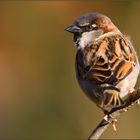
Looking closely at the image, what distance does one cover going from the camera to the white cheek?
456 cm

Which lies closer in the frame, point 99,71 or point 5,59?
point 99,71

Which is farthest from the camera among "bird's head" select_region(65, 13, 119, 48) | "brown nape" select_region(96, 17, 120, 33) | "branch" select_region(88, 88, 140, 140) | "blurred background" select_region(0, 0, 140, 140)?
"blurred background" select_region(0, 0, 140, 140)

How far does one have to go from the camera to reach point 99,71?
424 centimetres

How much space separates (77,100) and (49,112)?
0.28 meters

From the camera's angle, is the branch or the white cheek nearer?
the branch

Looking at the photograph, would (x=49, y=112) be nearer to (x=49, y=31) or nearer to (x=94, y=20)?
(x=49, y=31)

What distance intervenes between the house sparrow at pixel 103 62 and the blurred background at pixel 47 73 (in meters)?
1.46

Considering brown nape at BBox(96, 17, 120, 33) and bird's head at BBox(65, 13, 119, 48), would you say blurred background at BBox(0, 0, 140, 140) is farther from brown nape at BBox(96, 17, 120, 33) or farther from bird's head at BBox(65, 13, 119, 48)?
bird's head at BBox(65, 13, 119, 48)

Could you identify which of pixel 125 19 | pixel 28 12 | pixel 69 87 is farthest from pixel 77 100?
pixel 28 12

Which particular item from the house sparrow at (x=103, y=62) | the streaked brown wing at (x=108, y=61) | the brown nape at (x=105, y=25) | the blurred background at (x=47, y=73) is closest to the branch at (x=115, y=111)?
the house sparrow at (x=103, y=62)

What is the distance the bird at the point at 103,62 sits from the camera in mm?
4164

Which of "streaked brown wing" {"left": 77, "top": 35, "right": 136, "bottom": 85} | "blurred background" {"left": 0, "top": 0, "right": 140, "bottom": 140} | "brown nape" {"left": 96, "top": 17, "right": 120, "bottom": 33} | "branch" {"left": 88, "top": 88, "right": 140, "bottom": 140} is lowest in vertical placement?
"blurred background" {"left": 0, "top": 0, "right": 140, "bottom": 140}

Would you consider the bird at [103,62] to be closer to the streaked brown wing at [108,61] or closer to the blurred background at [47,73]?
the streaked brown wing at [108,61]

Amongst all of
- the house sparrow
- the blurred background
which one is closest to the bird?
Answer: the house sparrow
